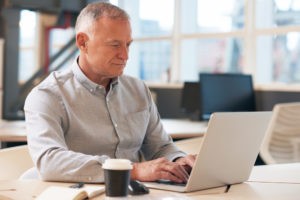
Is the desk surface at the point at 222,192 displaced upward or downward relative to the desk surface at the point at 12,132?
upward

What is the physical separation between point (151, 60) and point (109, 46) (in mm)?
4346

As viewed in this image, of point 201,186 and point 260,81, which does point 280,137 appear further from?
point 201,186

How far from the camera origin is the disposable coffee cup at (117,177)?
142 cm

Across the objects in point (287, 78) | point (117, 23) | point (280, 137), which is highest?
point (117, 23)

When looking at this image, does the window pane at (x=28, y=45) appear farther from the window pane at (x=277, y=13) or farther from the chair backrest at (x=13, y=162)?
the chair backrest at (x=13, y=162)

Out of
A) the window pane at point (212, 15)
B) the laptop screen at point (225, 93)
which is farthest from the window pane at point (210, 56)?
the laptop screen at point (225, 93)

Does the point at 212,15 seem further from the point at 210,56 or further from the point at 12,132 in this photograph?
the point at 12,132

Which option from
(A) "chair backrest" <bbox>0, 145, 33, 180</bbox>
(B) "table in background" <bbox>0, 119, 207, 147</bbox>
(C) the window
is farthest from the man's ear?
(C) the window

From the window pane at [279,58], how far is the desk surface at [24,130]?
34.2 inches

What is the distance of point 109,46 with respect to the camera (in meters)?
2.03

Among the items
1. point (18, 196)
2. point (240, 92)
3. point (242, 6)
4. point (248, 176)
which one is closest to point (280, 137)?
point (240, 92)

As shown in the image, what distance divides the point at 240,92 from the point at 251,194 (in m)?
2.96

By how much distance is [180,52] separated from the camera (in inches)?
231

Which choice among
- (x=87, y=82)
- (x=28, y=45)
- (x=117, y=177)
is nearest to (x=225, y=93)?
(x=87, y=82)
